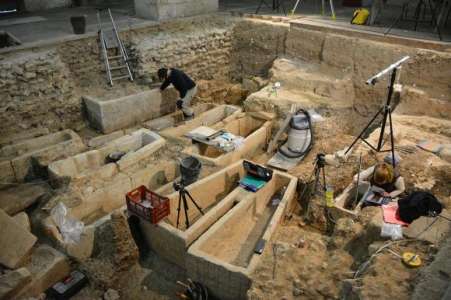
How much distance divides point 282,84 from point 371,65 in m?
2.18

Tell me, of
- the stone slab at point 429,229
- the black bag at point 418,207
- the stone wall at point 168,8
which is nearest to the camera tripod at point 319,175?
the black bag at point 418,207

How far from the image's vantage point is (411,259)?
14.1 feet

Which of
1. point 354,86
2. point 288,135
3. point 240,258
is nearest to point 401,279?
point 240,258

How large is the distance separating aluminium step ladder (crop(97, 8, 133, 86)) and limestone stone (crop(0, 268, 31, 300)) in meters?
5.48

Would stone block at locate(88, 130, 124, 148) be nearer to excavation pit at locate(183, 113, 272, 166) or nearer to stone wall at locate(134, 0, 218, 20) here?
excavation pit at locate(183, 113, 272, 166)

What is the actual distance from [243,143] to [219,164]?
34.9 inches

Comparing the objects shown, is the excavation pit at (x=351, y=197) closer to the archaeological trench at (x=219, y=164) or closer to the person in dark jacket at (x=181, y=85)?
the archaeological trench at (x=219, y=164)

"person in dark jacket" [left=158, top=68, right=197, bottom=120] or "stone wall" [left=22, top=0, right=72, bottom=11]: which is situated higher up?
"stone wall" [left=22, top=0, right=72, bottom=11]

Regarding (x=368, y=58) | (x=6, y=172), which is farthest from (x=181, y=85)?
(x=368, y=58)

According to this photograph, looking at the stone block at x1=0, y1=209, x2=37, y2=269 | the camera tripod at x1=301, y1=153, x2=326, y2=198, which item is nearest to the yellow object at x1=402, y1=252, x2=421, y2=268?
the camera tripod at x1=301, y1=153, x2=326, y2=198

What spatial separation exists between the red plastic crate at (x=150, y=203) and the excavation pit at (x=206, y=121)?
2.29m

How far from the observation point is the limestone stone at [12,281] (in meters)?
5.14

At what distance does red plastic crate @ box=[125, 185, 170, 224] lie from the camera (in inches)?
227

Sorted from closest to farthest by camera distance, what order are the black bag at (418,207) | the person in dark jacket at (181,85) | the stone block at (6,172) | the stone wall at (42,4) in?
the black bag at (418,207), the stone block at (6,172), the person in dark jacket at (181,85), the stone wall at (42,4)
